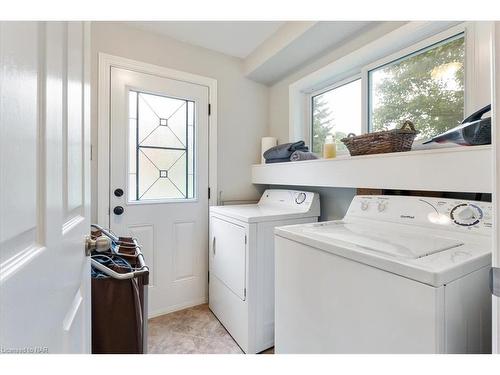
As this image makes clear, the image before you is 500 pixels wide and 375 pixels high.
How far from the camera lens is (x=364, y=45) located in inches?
68.0

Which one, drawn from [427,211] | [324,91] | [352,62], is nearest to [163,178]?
[324,91]

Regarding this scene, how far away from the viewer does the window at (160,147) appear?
2.04 m

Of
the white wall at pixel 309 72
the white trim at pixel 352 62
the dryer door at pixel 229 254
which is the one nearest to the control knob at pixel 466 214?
the white wall at pixel 309 72

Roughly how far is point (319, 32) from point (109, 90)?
1.64 m

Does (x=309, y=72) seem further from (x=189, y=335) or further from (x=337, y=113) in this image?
(x=189, y=335)

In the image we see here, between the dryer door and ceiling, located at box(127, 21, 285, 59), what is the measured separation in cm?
157

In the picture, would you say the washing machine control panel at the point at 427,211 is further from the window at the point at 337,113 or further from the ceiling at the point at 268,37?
the ceiling at the point at 268,37

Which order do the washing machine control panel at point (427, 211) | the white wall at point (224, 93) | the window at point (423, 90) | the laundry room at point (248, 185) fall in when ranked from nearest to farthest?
1. the laundry room at point (248, 185)
2. the washing machine control panel at point (427, 211)
3. the window at point (423, 90)
4. the white wall at point (224, 93)

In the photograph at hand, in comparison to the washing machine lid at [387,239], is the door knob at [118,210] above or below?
above

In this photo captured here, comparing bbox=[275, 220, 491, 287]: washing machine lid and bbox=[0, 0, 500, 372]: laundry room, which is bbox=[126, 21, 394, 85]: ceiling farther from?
bbox=[275, 220, 491, 287]: washing machine lid

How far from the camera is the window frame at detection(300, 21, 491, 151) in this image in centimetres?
122

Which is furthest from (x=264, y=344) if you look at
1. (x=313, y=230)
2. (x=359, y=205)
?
(x=359, y=205)

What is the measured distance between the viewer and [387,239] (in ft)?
3.43

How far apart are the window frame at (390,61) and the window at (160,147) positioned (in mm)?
1020
